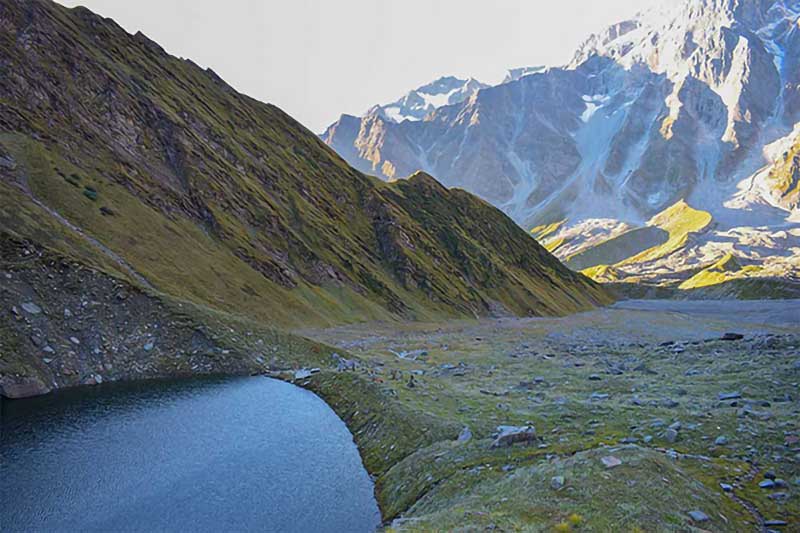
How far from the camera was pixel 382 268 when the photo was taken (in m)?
124

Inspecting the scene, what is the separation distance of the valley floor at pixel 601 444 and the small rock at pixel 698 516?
A: 0.03 meters

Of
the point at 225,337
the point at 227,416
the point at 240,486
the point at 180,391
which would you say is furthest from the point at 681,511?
the point at 225,337

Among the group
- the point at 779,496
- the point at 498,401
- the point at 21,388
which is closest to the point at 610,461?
the point at 779,496

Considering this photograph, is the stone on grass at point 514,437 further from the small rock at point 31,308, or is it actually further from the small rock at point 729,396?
the small rock at point 31,308

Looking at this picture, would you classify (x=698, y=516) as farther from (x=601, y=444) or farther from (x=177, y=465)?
(x=177, y=465)

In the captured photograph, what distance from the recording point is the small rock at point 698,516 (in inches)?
529

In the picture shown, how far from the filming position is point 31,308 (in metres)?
37.3

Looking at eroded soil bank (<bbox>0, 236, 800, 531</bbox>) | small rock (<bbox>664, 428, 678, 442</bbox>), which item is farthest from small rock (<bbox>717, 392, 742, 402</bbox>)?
small rock (<bbox>664, 428, 678, 442</bbox>)

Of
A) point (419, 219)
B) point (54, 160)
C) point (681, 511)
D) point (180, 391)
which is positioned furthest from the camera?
point (419, 219)

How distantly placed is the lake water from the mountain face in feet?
68.6

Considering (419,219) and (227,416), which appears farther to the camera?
(419,219)

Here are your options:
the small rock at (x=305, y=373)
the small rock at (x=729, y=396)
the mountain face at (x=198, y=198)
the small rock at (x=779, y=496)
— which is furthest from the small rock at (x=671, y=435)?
the mountain face at (x=198, y=198)

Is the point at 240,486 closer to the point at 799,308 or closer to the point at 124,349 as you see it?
the point at 124,349

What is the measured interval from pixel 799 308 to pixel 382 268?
436ft
